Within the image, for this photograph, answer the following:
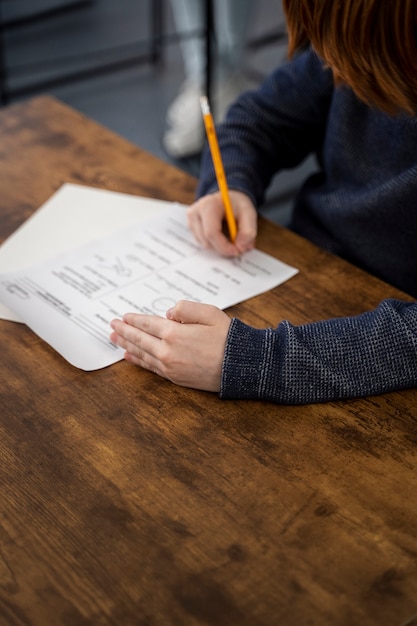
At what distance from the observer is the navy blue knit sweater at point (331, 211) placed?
887 millimetres

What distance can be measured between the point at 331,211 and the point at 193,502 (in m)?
0.66

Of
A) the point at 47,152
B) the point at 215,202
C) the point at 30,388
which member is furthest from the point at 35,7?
the point at 30,388

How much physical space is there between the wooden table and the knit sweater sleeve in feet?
0.05

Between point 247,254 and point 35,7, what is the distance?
3364 millimetres

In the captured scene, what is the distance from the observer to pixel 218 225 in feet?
3.68

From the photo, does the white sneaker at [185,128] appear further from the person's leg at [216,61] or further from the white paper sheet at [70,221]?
the white paper sheet at [70,221]

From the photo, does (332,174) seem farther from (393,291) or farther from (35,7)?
(35,7)

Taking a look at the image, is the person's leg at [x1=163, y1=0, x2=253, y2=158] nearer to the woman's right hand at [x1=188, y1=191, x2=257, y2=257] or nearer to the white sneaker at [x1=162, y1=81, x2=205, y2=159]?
the white sneaker at [x1=162, y1=81, x2=205, y2=159]

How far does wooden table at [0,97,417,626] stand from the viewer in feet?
2.19

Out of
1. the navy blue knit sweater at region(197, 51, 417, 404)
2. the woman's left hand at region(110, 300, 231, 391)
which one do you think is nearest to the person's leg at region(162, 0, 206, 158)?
the navy blue knit sweater at region(197, 51, 417, 404)

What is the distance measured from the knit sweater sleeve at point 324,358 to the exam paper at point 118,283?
13 cm

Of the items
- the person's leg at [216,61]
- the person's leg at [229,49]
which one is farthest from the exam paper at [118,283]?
the person's leg at [229,49]

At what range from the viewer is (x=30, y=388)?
34.7 inches

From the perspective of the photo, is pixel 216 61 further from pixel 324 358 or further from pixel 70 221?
pixel 324 358
